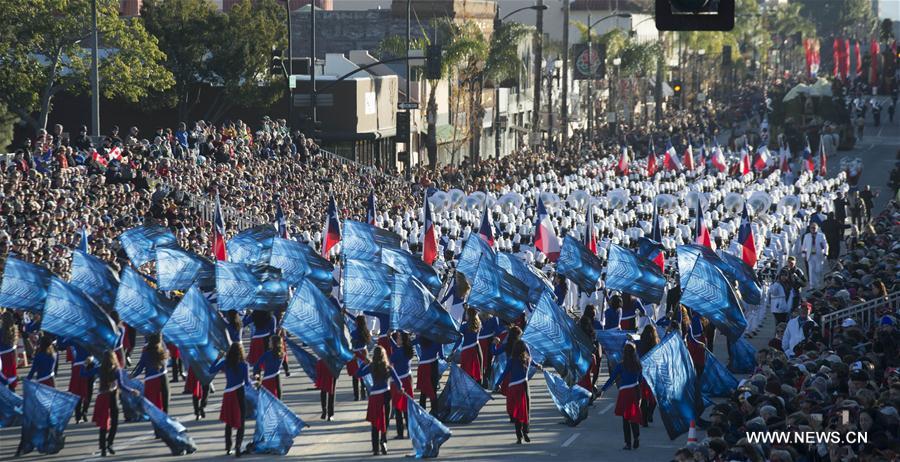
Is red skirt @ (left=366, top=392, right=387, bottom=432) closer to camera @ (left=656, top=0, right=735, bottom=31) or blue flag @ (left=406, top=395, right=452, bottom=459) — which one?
blue flag @ (left=406, top=395, right=452, bottom=459)

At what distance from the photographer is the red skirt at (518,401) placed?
1878cm

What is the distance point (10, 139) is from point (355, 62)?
19.9 meters

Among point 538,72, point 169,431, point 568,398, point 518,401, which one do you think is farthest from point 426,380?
point 538,72

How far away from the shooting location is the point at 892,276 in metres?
25.4

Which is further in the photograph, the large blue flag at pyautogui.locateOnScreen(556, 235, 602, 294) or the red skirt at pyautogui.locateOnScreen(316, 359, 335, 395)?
the large blue flag at pyautogui.locateOnScreen(556, 235, 602, 294)

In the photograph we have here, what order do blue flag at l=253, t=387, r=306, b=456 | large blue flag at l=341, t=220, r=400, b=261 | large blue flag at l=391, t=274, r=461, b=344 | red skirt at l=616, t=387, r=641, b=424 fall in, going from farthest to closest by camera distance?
large blue flag at l=341, t=220, r=400, b=261 → large blue flag at l=391, t=274, r=461, b=344 → red skirt at l=616, t=387, r=641, b=424 → blue flag at l=253, t=387, r=306, b=456

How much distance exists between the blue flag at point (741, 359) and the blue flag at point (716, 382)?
2.63 meters

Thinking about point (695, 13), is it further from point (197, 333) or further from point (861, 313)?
point (861, 313)

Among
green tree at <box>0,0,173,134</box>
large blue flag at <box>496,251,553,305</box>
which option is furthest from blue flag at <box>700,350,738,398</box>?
green tree at <box>0,0,173,134</box>

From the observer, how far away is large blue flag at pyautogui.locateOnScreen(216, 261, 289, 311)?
20.2 metres

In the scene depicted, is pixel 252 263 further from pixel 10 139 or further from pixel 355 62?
pixel 355 62

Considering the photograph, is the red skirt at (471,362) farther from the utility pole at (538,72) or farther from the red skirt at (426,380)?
the utility pole at (538,72)

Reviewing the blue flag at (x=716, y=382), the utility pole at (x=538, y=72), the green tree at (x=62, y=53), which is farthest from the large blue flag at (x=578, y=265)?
the utility pole at (x=538, y=72)

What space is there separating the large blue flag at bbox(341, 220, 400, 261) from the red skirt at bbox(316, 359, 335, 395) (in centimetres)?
445
